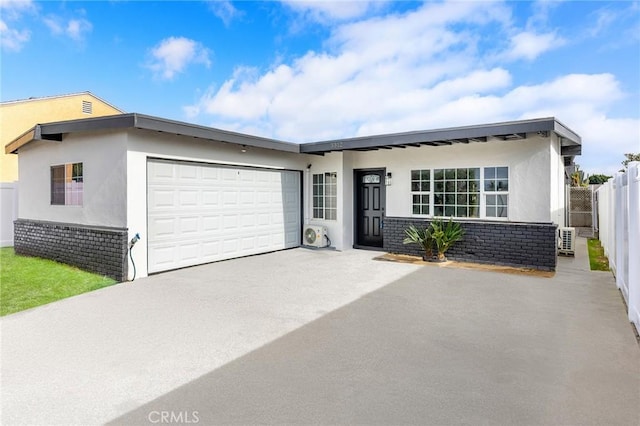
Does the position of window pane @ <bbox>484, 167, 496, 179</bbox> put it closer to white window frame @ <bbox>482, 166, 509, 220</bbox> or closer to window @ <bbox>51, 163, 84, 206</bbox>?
white window frame @ <bbox>482, 166, 509, 220</bbox>

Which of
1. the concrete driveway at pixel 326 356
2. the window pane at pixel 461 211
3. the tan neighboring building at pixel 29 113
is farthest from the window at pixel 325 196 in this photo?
the tan neighboring building at pixel 29 113

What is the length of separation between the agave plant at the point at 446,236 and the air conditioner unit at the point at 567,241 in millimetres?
3004

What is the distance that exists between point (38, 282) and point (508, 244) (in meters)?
9.20

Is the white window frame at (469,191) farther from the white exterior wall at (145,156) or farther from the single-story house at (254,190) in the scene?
the white exterior wall at (145,156)

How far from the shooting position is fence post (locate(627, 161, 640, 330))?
413cm

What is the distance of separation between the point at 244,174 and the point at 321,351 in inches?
252

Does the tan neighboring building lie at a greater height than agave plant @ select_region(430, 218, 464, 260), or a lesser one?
greater

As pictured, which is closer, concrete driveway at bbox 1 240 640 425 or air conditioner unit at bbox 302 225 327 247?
concrete driveway at bbox 1 240 640 425

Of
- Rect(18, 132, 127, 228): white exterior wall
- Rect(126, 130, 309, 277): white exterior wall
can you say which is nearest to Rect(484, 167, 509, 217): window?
Rect(126, 130, 309, 277): white exterior wall

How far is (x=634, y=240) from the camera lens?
4.29 metres

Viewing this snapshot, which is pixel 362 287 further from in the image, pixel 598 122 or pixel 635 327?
pixel 598 122

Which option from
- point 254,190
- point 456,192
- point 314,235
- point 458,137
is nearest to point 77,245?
point 254,190

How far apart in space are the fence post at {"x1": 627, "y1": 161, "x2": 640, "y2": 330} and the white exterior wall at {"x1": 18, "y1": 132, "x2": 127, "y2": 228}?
758 cm

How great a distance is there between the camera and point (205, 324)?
4406mm
